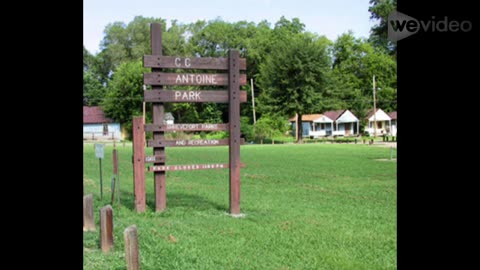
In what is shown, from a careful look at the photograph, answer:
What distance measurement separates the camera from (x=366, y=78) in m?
70.5

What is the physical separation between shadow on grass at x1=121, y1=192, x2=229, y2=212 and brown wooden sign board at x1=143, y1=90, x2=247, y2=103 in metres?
2.26

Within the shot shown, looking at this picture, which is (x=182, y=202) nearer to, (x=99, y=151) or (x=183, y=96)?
(x=99, y=151)

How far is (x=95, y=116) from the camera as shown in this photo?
232ft

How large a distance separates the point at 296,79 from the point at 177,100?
4787 centimetres

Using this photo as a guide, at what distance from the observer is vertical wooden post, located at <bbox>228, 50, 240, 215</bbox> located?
970 centimetres

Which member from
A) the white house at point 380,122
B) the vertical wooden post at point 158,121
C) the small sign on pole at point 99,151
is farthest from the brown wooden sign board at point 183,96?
the white house at point 380,122

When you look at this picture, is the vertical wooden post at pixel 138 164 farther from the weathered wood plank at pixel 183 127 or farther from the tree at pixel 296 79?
the tree at pixel 296 79

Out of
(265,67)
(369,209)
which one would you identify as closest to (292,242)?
(369,209)

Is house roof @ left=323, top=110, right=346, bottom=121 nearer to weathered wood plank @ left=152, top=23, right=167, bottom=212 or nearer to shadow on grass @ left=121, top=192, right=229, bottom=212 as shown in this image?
shadow on grass @ left=121, top=192, right=229, bottom=212

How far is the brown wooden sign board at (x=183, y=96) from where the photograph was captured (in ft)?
31.2

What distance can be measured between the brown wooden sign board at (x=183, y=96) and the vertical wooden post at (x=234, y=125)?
220mm

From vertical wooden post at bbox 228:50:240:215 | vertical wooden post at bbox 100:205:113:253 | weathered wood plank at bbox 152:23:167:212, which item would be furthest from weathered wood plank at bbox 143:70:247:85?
vertical wooden post at bbox 100:205:113:253
